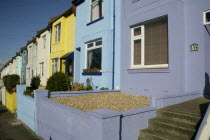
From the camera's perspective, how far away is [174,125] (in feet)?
13.3

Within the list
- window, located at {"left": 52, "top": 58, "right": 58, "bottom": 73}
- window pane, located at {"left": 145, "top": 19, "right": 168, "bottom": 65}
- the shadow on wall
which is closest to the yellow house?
window, located at {"left": 52, "top": 58, "right": 58, "bottom": 73}

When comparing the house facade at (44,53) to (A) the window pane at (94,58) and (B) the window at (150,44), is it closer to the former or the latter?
(A) the window pane at (94,58)

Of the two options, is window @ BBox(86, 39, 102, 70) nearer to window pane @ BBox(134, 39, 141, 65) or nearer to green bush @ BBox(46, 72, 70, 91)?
green bush @ BBox(46, 72, 70, 91)

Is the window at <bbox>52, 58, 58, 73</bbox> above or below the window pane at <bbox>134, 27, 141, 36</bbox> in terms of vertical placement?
below

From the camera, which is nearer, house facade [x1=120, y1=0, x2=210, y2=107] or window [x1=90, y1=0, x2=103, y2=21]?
house facade [x1=120, y1=0, x2=210, y2=107]

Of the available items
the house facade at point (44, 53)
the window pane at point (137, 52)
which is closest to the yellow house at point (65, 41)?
the house facade at point (44, 53)

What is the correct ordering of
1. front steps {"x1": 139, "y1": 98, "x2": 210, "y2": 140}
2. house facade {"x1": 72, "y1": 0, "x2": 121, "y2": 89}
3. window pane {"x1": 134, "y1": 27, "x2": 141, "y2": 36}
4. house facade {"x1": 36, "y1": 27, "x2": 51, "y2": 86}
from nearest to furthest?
1. front steps {"x1": 139, "y1": 98, "x2": 210, "y2": 140}
2. window pane {"x1": 134, "y1": 27, "x2": 141, "y2": 36}
3. house facade {"x1": 72, "y1": 0, "x2": 121, "y2": 89}
4. house facade {"x1": 36, "y1": 27, "x2": 51, "y2": 86}

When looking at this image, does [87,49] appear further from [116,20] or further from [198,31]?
[198,31]

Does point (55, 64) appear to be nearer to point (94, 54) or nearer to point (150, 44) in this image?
point (94, 54)

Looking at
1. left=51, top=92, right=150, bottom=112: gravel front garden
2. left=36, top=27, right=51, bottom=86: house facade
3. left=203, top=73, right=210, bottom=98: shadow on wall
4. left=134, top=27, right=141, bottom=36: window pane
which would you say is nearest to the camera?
left=51, top=92, right=150, bottom=112: gravel front garden

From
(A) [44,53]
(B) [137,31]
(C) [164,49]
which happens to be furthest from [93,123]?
(A) [44,53]

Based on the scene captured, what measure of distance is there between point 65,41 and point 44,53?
5810 mm

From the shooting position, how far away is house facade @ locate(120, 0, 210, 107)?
604cm

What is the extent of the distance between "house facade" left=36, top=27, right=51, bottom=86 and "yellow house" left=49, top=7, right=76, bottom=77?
6.68 ft
